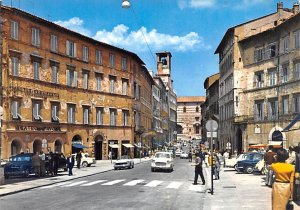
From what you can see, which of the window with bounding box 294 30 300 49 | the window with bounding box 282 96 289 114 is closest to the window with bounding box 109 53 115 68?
the window with bounding box 282 96 289 114

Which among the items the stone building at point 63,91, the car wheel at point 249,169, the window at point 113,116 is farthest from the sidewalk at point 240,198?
the window at point 113,116

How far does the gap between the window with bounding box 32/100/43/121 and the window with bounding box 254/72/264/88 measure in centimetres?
2484

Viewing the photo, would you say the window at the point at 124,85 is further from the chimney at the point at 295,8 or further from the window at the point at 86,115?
the chimney at the point at 295,8

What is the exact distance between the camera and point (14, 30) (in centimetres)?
4266

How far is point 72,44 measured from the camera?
52.4m

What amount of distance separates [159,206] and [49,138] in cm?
3410

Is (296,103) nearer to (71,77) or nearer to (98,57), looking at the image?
(71,77)

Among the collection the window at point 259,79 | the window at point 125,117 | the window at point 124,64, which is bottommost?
the window at point 125,117

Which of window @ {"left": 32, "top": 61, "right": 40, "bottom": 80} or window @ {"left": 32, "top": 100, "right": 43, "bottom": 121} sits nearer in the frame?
window @ {"left": 32, "top": 100, "right": 43, "bottom": 121}

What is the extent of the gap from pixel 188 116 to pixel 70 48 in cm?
11353

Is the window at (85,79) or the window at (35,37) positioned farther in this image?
the window at (85,79)

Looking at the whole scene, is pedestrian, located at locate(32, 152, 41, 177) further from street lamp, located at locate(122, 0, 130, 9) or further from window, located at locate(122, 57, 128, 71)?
window, located at locate(122, 57, 128, 71)

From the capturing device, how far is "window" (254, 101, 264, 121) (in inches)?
2012

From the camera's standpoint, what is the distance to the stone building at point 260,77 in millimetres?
46781
